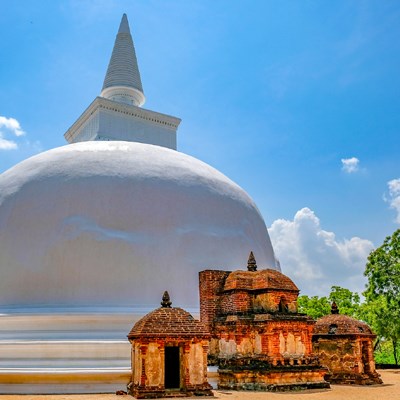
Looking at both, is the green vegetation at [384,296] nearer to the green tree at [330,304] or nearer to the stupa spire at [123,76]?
the green tree at [330,304]

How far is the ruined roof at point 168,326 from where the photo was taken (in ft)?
35.9

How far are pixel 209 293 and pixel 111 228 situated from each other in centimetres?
324

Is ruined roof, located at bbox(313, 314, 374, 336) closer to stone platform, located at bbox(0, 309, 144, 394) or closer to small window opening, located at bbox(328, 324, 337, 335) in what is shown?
small window opening, located at bbox(328, 324, 337, 335)

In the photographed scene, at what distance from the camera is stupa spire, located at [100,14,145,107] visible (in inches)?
1006

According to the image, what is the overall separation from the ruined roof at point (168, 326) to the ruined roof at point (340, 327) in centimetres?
530

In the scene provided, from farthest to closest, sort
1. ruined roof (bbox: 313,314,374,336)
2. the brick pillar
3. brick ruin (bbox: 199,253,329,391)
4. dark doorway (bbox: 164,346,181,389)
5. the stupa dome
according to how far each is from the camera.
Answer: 1. ruined roof (bbox: 313,314,374,336)
2. the brick pillar
3. the stupa dome
4. brick ruin (bbox: 199,253,329,391)
5. dark doorway (bbox: 164,346,181,389)

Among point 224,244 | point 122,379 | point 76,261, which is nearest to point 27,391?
point 122,379

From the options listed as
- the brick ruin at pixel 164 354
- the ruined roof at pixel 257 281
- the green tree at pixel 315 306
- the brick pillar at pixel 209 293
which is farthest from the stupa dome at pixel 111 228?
the green tree at pixel 315 306

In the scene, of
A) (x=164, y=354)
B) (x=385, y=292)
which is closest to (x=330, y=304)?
(x=385, y=292)

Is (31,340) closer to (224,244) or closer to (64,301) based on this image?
(64,301)

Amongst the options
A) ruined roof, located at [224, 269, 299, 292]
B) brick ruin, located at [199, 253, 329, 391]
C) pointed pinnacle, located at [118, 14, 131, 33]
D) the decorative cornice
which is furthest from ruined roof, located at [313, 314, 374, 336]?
pointed pinnacle, located at [118, 14, 131, 33]

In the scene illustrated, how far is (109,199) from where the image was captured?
1385 centimetres

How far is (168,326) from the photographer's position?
11133mm

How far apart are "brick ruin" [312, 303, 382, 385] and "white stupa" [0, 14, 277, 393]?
2.85m
